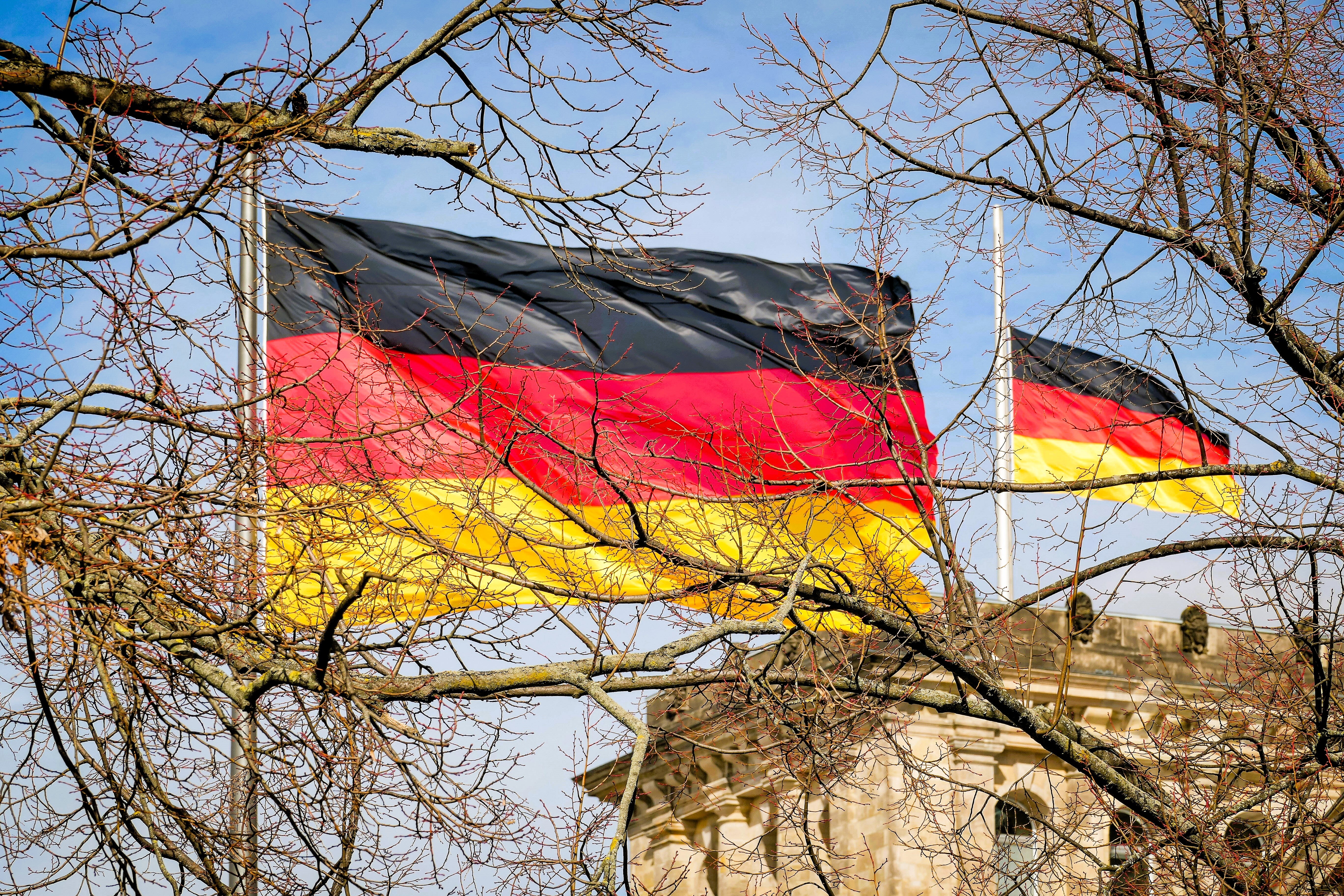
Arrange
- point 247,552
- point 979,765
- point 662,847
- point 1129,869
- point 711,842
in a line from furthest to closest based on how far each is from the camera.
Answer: point 662,847
point 711,842
point 979,765
point 1129,869
point 247,552

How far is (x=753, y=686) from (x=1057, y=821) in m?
14.8

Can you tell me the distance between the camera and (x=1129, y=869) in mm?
10695

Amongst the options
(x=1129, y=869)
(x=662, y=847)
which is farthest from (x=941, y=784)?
(x=1129, y=869)

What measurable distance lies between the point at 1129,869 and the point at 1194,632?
9796mm

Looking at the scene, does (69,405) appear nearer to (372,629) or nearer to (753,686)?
(372,629)

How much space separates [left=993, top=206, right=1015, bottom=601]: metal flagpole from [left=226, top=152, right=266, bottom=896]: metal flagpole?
493 centimetres

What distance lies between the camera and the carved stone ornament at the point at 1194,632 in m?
19.6

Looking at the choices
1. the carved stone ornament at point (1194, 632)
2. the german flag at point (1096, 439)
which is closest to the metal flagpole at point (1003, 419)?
the german flag at point (1096, 439)

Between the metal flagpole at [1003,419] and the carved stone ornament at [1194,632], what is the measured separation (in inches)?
177

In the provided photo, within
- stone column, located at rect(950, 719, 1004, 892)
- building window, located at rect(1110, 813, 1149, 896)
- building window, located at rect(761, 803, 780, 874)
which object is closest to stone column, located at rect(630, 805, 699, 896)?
building window, located at rect(761, 803, 780, 874)

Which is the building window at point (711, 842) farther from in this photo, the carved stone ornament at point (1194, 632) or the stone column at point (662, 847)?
the carved stone ornament at point (1194, 632)

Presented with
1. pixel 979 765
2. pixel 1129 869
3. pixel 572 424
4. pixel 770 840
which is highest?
pixel 572 424

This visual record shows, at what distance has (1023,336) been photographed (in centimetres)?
1159

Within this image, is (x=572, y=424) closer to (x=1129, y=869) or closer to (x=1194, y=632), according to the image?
(x=1129, y=869)
